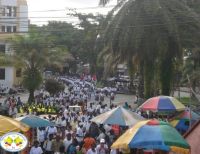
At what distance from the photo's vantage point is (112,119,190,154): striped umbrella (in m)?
8.48

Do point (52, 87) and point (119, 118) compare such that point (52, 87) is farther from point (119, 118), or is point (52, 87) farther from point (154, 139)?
point (154, 139)

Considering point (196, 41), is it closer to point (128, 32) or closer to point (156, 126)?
point (128, 32)

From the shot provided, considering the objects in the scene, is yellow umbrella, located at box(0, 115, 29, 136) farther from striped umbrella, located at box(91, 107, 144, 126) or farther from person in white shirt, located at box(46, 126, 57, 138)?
person in white shirt, located at box(46, 126, 57, 138)

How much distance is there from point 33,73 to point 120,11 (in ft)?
45.5

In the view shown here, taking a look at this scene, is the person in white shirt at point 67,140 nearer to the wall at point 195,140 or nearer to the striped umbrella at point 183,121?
the striped umbrella at point 183,121

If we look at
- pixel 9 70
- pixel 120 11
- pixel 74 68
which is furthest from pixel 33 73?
pixel 74 68

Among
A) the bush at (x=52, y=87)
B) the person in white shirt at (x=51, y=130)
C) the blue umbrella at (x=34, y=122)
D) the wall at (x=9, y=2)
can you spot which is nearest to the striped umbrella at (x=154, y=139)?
the blue umbrella at (x=34, y=122)

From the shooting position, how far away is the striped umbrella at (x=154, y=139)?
334 inches

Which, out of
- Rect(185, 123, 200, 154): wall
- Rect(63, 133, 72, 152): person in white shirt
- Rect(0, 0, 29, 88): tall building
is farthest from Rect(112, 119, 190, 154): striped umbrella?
Rect(0, 0, 29, 88): tall building

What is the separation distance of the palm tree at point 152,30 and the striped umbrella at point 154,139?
1549 cm

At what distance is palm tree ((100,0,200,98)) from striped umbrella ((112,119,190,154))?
50.8ft

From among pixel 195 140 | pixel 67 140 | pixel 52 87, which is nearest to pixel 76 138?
pixel 67 140

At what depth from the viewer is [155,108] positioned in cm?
1507

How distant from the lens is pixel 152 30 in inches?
965
